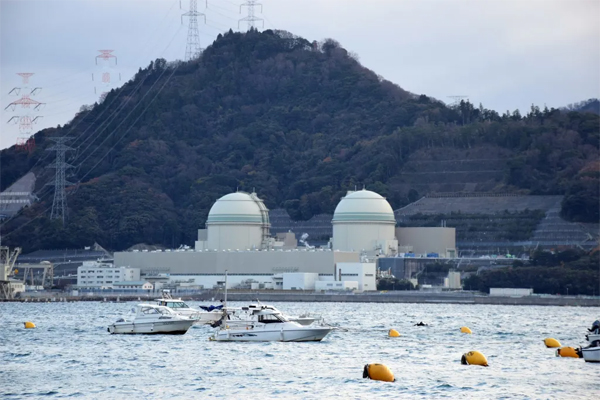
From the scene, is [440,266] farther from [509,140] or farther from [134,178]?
[134,178]

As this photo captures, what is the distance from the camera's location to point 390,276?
127 metres

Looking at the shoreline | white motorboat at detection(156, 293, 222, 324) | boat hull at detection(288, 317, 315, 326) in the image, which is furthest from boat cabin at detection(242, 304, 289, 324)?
the shoreline

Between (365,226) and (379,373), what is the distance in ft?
293

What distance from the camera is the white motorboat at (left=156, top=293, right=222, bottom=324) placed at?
65938 mm

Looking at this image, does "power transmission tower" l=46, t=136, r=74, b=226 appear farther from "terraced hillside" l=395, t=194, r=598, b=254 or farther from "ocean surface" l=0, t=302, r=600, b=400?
"ocean surface" l=0, t=302, r=600, b=400

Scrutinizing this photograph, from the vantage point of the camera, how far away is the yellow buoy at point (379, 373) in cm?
4231

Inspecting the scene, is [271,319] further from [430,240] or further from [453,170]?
[453,170]

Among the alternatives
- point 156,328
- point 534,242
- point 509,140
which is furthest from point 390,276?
point 156,328

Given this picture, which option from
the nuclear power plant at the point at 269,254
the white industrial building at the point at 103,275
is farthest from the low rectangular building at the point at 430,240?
the white industrial building at the point at 103,275

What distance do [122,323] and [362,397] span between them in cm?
2542

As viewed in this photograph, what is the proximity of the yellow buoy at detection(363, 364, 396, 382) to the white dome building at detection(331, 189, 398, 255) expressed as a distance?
287 ft

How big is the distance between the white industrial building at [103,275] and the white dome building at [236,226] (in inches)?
374

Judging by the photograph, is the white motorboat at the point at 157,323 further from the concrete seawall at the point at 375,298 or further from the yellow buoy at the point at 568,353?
the concrete seawall at the point at 375,298

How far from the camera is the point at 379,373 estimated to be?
139ft
